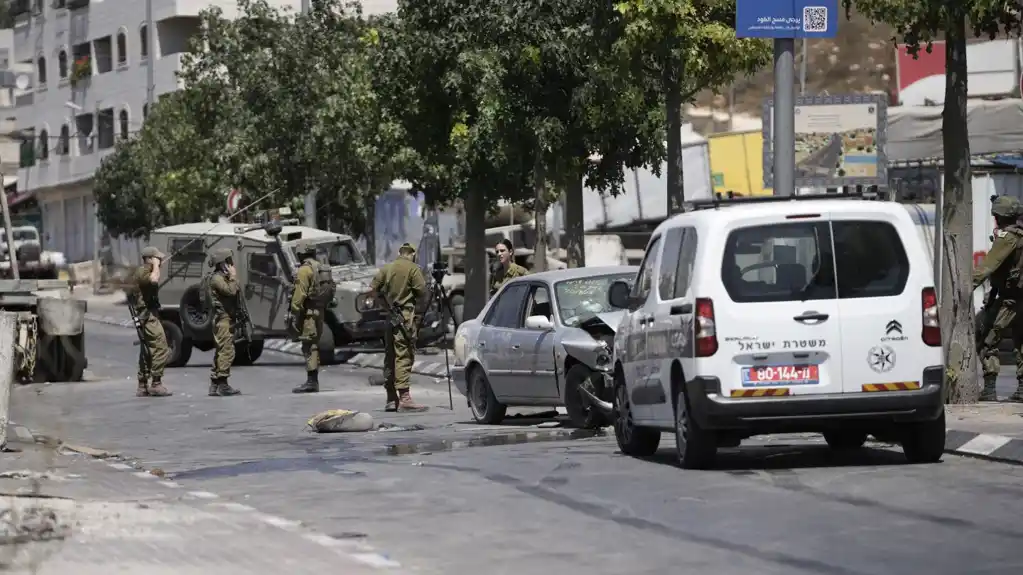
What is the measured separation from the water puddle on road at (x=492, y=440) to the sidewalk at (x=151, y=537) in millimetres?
2871

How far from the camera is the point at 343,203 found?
152 ft

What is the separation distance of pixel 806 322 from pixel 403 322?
9336 millimetres

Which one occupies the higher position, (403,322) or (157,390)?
(403,322)

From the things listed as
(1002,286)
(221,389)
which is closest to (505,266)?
(221,389)

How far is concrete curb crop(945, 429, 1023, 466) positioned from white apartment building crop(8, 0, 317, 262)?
62.1 meters

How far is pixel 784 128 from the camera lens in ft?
62.7

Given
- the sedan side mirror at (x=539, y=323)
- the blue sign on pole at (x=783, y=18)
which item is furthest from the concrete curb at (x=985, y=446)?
the blue sign on pole at (x=783, y=18)

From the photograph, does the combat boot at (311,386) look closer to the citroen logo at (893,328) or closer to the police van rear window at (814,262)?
the police van rear window at (814,262)

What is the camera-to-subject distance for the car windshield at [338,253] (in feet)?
109

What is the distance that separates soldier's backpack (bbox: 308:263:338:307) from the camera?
86.1 ft

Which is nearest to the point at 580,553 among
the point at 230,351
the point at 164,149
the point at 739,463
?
the point at 739,463

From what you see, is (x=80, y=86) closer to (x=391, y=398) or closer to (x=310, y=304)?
(x=310, y=304)

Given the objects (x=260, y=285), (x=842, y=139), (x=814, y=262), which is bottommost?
(x=260, y=285)

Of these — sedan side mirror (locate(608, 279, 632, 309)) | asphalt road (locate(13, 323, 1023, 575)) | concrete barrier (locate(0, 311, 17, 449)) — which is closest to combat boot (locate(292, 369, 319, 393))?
asphalt road (locate(13, 323, 1023, 575))
